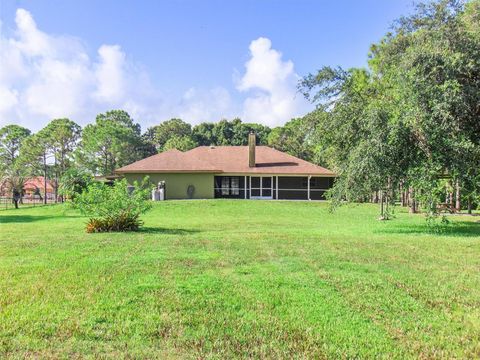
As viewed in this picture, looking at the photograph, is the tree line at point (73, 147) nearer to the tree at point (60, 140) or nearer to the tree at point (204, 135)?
A: the tree at point (60, 140)

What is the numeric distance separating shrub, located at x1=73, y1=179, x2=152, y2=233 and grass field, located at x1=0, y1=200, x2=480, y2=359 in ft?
9.31

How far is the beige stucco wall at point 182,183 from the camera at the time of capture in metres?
30.1

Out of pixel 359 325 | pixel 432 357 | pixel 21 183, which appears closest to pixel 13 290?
pixel 359 325

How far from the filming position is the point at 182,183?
99.1 ft

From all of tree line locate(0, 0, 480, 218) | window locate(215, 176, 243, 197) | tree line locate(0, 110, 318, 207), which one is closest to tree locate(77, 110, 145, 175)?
tree line locate(0, 110, 318, 207)

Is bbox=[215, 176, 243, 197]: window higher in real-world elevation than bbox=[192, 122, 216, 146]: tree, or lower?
lower

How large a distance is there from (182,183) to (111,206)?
61.4 feet

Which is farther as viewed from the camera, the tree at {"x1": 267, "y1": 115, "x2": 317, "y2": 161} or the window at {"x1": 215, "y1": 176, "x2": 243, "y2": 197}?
the tree at {"x1": 267, "y1": 115, "x2": 317, "y2": 161}

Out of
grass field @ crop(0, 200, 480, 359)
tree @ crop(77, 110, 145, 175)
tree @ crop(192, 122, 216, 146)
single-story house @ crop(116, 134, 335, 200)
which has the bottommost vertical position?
grass field @ crop(0, 200, 480, 359)

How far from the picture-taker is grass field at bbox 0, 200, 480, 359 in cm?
360

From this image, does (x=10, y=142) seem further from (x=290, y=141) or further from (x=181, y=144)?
(x=290, y=141)

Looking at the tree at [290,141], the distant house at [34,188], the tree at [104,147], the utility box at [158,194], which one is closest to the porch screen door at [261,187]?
the utility box at [158,194]

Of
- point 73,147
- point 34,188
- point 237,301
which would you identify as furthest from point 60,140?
point 237,301

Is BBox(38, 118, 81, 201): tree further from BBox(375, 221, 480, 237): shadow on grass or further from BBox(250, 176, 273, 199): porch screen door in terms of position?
BBox(375, 221, 480, 237): shadow on grass
